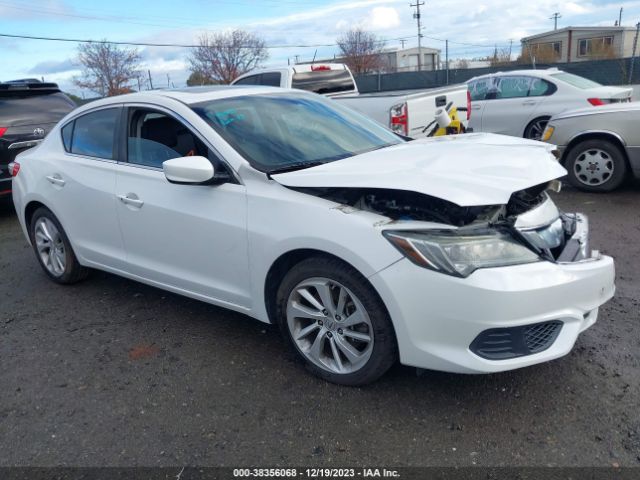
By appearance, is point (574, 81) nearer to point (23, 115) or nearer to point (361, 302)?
point (361, 302)

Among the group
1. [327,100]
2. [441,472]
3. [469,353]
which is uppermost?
[327,100]

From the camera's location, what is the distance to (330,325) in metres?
3.07

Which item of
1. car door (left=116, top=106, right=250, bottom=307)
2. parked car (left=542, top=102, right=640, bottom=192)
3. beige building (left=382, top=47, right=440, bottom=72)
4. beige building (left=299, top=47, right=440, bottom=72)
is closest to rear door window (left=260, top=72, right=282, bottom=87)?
parked car (left=542, top=102, right=640, bottom=192)

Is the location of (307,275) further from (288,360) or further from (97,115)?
(97,115)

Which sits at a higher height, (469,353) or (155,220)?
(155,220)

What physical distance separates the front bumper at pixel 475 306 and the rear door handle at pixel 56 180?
3.02 m

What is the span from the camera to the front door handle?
3836 mm

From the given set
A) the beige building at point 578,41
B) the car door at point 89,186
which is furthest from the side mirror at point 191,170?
the beige building at point 578,41

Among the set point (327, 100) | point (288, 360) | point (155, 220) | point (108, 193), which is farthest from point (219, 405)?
point (327, 100)

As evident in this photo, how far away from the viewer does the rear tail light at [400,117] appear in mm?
7441

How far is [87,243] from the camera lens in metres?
4.46

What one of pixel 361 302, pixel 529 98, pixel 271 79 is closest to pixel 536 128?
pixel 529 98

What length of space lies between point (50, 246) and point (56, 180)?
0.73 meters

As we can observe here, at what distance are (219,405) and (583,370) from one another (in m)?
2.04
